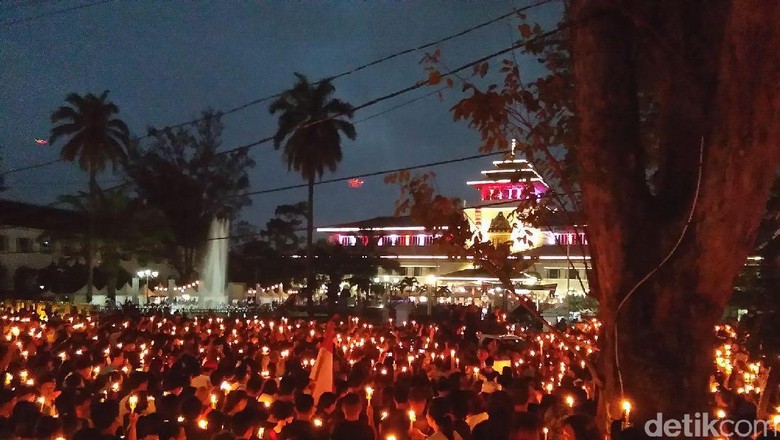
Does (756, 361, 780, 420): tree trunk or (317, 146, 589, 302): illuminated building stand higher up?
(317, 146, 589, 302): illuminated building

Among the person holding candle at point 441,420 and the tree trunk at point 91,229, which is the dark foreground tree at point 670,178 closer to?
the person holding candle at point 441,420

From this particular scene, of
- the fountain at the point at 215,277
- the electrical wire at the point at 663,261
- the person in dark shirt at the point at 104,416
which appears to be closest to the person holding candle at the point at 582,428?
the electrical wire at the point at 663,261

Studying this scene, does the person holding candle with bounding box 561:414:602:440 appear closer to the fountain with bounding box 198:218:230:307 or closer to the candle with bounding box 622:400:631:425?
the candle with bounding box 622:400:631:425

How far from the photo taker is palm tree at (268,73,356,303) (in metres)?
37.5

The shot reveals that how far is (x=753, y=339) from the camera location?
26.2 ft

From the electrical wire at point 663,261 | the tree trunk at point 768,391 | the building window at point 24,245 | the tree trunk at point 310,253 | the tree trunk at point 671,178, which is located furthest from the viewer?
the building window at point 24,245

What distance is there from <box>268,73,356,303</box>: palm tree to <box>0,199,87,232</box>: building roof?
13796 millimetres

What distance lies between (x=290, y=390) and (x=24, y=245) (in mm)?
41325

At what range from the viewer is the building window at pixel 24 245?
43.8m

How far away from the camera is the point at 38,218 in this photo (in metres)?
47.2

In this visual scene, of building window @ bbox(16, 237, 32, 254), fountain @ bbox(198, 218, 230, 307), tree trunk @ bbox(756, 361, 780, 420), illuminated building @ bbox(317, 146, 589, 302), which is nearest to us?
tree trunk @ bbox(756, 361, 780, 420)

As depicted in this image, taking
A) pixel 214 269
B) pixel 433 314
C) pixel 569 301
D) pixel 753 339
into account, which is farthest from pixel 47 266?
pixel 753 339

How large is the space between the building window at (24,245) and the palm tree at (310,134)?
56.8 feet

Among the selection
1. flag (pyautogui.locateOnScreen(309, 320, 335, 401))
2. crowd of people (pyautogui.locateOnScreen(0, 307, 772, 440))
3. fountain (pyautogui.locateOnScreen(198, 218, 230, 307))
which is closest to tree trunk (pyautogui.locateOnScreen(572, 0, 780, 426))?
crowd of people (pyautogui.locateOnScreen(0, 307, 772, 440))
